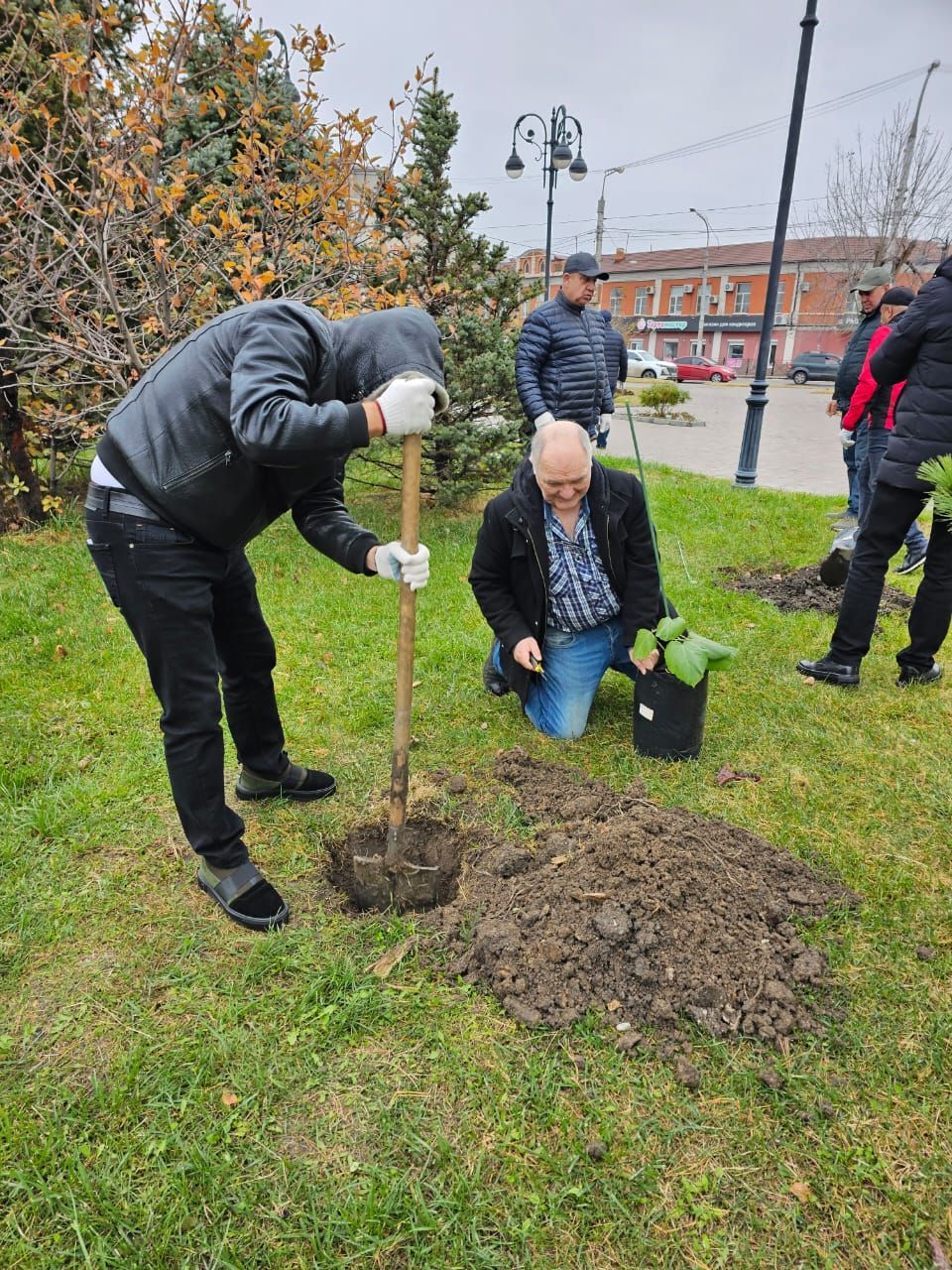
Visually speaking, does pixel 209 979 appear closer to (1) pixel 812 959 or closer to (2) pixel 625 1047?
(2) pixel 625 1047

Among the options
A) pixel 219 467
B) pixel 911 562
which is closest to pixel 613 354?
pixel 911 562

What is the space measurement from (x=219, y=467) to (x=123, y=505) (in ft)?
0.93

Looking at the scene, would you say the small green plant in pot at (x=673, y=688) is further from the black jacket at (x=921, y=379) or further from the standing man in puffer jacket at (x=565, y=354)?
the standing man in puffer jacket at (x=565, y=354)

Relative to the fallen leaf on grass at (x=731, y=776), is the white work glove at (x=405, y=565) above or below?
above

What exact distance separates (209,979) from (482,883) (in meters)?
0.86

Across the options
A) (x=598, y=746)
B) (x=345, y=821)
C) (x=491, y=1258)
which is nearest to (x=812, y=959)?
(x=491, y=1258)

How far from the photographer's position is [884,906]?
2457 mm

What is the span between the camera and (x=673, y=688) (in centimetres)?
314

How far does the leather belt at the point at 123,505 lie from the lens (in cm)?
205

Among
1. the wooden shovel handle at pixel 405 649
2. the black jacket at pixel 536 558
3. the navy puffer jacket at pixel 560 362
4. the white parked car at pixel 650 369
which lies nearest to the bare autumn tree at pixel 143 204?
the navy puffer jacket at pixel 560 362

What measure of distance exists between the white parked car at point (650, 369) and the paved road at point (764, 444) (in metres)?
12.0

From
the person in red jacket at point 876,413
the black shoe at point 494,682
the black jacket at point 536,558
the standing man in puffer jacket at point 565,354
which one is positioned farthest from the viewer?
the standing man in puffer jacket at point 565,354

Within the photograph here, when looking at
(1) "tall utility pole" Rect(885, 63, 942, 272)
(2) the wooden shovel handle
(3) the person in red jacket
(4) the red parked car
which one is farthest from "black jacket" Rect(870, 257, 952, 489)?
(4) the red parked car

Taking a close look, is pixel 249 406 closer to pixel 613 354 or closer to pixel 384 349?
pixel 384 349
